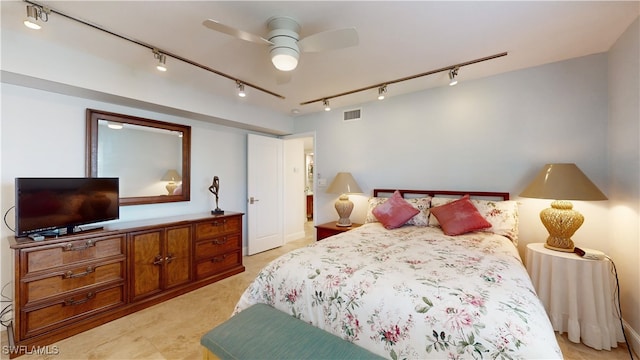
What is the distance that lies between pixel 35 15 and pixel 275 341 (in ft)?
8.76

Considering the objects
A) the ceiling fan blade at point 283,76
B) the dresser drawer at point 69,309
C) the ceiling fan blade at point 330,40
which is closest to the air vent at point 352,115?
the ceiling fan blade at point 283,76

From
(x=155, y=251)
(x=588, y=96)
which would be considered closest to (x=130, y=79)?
(x=155, y=251)

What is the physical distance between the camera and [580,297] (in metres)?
2.01

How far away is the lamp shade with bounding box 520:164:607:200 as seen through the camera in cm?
210

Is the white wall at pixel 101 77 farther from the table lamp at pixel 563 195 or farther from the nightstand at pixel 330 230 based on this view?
the table lamp at pixel 563 195

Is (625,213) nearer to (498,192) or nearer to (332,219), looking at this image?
(498,192)

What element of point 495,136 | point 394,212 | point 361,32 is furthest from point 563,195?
point 361,32

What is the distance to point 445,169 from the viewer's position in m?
3.16

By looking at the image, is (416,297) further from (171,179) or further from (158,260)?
(171,179)

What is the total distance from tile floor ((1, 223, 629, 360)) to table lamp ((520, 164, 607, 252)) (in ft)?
2.76

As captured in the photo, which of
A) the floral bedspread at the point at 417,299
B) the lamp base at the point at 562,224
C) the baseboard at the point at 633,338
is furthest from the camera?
the lamp base at the point at 562,224

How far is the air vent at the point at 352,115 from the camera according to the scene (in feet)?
12.8

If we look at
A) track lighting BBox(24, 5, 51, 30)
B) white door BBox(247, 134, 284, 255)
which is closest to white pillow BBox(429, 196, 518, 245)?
white door BBox(247, 134, 284, 255)

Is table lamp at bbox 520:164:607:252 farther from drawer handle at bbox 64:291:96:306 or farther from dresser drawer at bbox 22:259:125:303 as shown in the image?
drawer handle at bbox 64:291:96:306
